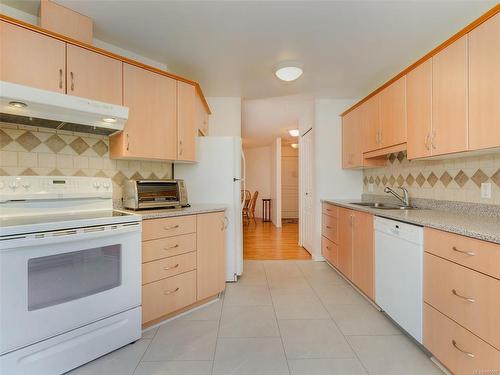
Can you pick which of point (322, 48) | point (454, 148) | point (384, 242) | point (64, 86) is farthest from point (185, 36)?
point (384, 242)

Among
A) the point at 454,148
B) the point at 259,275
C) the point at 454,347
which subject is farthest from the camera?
the point at 259,275

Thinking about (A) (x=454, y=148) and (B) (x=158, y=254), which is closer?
(A) (x=454, y=148)

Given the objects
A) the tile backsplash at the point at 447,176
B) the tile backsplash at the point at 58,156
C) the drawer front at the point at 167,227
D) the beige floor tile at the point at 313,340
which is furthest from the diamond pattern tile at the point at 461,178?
the tile backsplash at the point at 58,156

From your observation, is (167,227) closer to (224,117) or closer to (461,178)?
(224,117)

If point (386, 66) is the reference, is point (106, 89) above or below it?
below

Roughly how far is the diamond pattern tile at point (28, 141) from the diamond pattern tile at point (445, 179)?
10.8 ft

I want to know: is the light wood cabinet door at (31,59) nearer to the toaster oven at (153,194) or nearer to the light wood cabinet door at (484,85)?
the toaster oven at (153,194)

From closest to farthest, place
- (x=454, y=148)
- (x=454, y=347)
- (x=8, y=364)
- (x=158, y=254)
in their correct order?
1. (x=8, y=364)
2. (x=454, y=347)
3. (x=454, y=148)
4. (x=158, y=254)

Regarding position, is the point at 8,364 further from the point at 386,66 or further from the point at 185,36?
the point at 386,66

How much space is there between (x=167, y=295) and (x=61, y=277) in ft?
2.55

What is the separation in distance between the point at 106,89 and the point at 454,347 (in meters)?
2.81

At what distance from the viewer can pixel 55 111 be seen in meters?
1.58

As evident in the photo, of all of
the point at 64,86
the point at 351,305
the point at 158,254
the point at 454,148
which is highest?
the point at 64,86

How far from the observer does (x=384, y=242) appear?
2.03 meters
